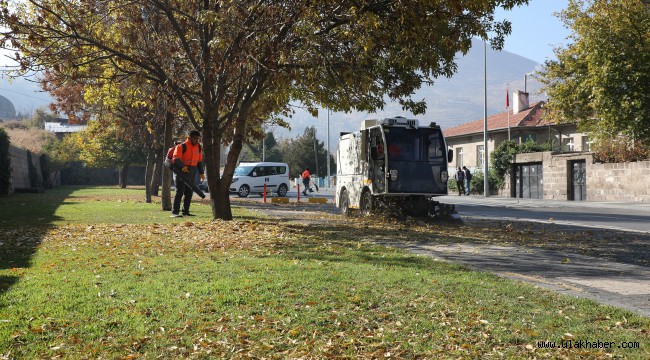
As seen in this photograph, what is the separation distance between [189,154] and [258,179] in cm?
2479

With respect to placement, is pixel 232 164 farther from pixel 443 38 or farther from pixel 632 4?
pixel 632 4

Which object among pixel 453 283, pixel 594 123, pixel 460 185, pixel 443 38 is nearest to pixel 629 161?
pixel 594 123

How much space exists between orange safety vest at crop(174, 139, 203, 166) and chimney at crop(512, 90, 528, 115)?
40043 mm

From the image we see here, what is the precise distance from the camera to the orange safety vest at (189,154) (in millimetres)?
16109

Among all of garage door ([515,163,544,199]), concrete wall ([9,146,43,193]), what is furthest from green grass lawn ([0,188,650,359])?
garage door ([515,163,544,199])

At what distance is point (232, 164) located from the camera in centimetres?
1650

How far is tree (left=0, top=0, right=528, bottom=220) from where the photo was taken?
40.9 ft

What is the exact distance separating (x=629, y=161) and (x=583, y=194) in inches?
131

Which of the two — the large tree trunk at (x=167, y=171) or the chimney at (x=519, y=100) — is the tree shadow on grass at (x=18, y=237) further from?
the chimney at (x=519, y=100)

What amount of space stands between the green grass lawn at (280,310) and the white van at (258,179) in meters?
30.8

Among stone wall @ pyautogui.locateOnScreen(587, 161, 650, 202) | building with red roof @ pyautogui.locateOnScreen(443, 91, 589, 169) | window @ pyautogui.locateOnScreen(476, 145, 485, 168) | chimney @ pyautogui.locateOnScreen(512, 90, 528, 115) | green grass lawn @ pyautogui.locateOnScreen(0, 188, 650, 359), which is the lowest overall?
green grass lawn @ pyautogui.locateOnScreen(0, 188, 650, 359)

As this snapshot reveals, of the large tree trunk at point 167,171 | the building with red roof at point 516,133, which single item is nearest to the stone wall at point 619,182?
the building with red roof at point 516,133

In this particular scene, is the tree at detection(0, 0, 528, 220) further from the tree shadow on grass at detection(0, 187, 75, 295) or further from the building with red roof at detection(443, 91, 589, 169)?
the building with red roof at detection(443, 91, 589, 169)

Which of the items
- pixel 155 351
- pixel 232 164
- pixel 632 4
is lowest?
pixel 155 351
